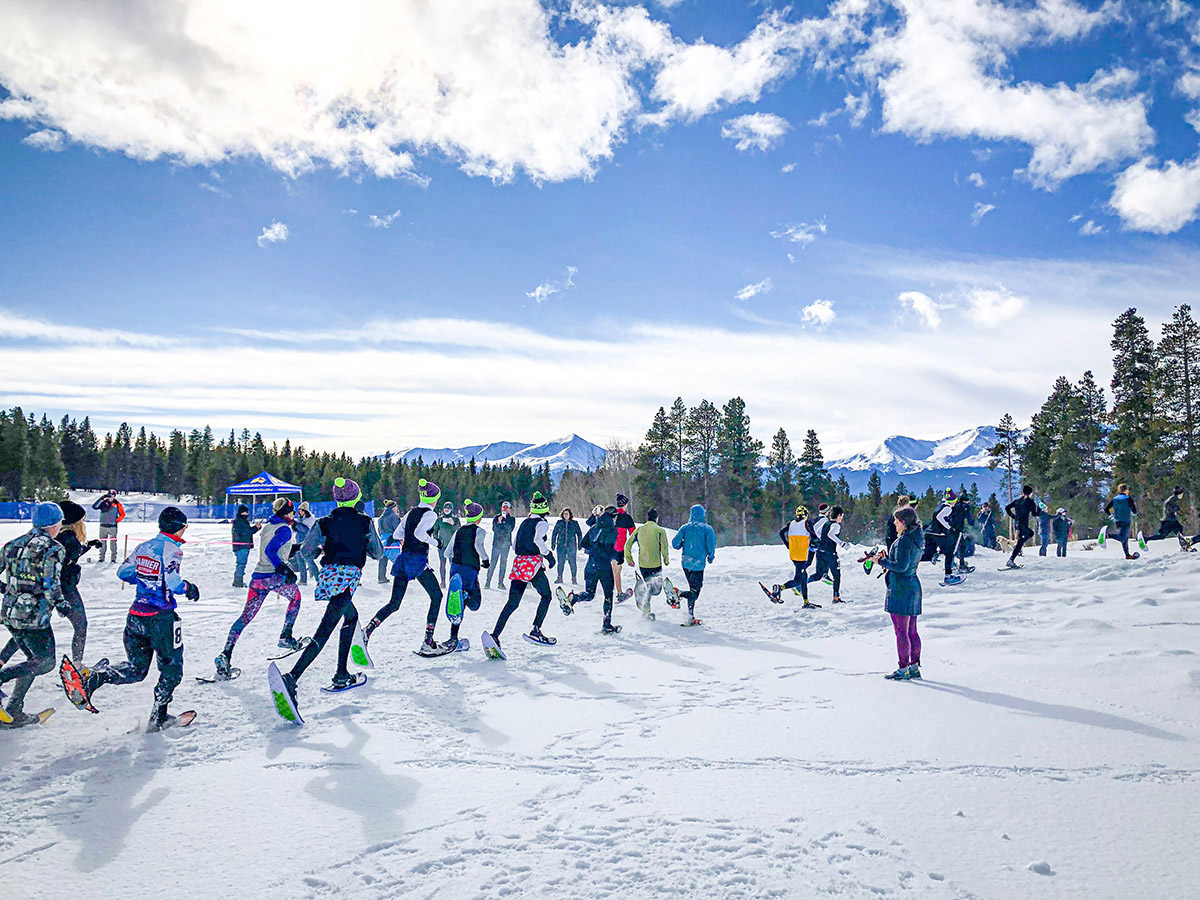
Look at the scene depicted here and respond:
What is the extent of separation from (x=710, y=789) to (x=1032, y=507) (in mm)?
14210

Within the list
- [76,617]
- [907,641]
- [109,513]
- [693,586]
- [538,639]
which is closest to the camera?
[907,641]

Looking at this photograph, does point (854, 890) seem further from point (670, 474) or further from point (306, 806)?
point (670, 474)

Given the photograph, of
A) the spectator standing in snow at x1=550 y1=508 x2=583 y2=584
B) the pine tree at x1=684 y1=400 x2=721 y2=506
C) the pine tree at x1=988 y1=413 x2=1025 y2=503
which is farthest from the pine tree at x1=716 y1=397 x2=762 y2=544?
the spectator standing in snow at x1=550 y1=508 x2=583 y2=584

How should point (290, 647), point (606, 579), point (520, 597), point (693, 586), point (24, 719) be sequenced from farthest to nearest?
1. point (693, 586)
2. point (606, 579)
3. point (520, 597)
4. point (290, 647)
5. point (24, 719)

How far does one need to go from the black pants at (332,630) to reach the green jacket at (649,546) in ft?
18.3

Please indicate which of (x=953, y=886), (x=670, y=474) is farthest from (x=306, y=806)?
(x=670, y=474)

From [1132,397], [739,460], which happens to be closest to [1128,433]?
[1132,397]

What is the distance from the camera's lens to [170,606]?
5648mm

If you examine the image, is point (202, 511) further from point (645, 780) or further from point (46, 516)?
point (645, 780)

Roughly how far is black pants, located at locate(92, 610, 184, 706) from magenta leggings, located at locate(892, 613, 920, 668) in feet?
22.1

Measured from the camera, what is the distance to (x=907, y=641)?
22.0ft

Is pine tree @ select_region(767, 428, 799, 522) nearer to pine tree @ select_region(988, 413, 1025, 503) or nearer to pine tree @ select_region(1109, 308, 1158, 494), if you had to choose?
pine tree @ select_region(988, 413, 1025, 503)

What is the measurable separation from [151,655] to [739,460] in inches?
2412

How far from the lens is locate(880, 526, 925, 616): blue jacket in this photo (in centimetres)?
672
